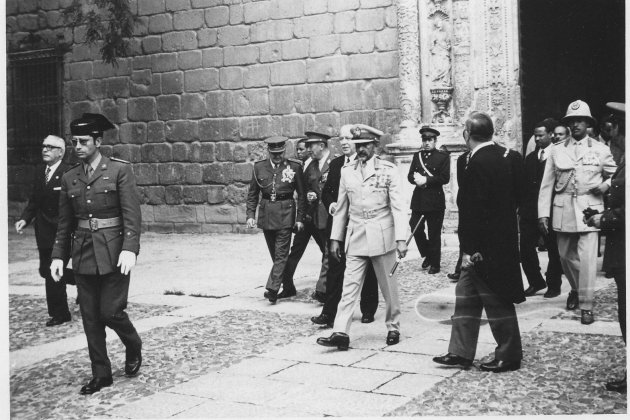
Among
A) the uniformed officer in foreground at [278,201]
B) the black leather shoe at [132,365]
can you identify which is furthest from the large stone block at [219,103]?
the black leather shoe at [132,365]

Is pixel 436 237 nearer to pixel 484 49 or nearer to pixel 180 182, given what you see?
pixel 484 49

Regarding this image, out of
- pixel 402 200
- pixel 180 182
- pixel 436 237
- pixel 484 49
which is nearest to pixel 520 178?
pixel 402 200


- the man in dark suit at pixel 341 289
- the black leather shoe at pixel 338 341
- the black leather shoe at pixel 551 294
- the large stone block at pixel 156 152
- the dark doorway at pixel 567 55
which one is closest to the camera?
the black leather shoe at pixel 338 341

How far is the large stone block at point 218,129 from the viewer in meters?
15.8

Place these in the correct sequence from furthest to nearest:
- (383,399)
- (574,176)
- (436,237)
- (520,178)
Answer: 1. (436,237)
2. (574,176)
3. (520,178)
4. (383,399)

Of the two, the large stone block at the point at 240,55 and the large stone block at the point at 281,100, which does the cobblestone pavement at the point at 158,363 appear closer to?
the large stone block at the point at 281,100

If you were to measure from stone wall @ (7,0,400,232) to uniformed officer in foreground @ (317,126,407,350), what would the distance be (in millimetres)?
7343

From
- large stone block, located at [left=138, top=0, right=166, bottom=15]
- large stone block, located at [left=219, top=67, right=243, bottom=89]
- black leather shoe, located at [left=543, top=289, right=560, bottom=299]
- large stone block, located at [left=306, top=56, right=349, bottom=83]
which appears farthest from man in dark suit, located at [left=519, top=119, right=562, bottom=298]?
large stone block, located at [left=138, top=0, right=166, bottom=15]

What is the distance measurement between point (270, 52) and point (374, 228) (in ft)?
30.3

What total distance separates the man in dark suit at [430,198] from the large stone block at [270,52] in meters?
5.21

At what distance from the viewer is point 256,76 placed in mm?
15500

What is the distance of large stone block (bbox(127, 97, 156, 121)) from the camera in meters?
16.7

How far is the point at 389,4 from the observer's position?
14023mm

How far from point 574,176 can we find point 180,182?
10271 mm
